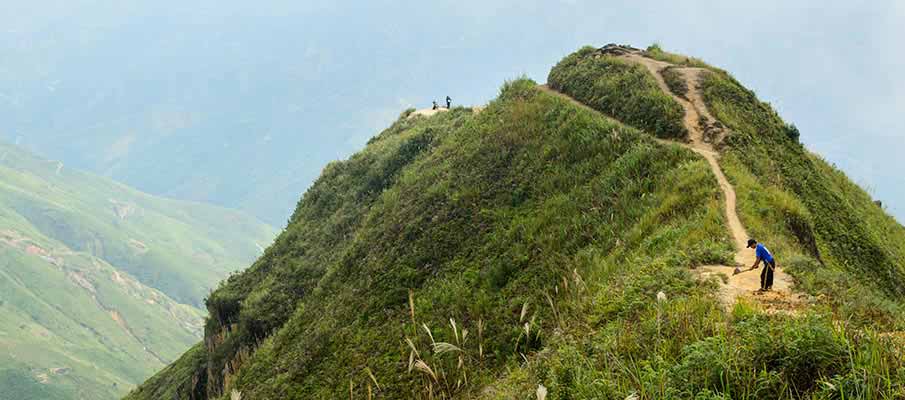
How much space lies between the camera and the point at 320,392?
20.6m

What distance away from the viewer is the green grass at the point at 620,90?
92.9 ft

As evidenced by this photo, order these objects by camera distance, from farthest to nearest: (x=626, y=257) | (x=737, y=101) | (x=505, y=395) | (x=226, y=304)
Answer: (x=226, y=304), (x=737, y=101), (x=626, y=257), (x=505, y=395)

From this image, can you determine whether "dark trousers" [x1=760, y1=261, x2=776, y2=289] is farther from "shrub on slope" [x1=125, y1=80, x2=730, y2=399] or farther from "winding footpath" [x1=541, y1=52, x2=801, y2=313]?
"shrub on slope" [x1=125, y1=80, x2=730, y2=399]

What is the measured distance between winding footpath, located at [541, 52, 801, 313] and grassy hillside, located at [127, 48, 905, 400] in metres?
0.35

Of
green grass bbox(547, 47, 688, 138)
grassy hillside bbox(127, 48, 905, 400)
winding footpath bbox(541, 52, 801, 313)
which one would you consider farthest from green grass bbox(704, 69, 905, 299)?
green grass bbox(547, 47, 688, 138)

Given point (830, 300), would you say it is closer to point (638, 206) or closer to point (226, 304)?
point (638, 206)

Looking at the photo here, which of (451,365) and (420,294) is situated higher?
(420,294)

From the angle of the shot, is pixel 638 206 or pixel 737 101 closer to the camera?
pixel 638 206

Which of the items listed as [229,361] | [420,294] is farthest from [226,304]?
[420,294]

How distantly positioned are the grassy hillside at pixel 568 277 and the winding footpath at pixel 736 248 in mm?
352

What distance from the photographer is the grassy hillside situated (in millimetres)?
9172

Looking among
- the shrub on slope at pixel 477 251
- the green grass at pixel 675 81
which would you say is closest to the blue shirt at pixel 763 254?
the shrub on slope at pixel 477 251

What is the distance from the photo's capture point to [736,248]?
1602 cm

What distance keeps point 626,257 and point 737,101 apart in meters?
19.6
